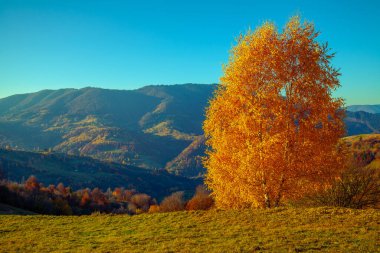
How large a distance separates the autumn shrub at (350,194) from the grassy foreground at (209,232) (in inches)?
337

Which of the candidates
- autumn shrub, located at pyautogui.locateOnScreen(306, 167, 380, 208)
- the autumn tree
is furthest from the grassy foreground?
autumn shrub, located at pyautogui.locateOnScreen(306, 167, 380, 208)

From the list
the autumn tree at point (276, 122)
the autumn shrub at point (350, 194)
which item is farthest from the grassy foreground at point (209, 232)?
the autumn shrub at point (350, 194)

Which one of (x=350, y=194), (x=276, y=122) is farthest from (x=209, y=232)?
(x=350, y=194)

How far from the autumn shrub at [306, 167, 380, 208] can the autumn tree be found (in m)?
5.96

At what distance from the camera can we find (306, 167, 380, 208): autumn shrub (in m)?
32.3

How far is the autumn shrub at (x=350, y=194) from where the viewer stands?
1271 inches

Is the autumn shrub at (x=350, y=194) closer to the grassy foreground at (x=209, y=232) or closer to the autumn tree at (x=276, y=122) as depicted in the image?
the autumn tree at (x=276, y=122)

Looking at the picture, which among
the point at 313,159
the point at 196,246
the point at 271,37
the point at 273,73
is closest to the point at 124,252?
the point at 196,246

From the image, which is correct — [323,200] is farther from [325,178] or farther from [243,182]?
[243,182]

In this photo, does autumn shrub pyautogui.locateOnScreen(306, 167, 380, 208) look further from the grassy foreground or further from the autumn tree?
the grassy foreground

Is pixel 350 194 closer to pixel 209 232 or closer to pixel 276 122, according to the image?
pixel 276 122

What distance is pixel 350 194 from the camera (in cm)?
3241

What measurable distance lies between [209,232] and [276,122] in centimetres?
1081

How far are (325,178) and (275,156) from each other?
16.6 feet
